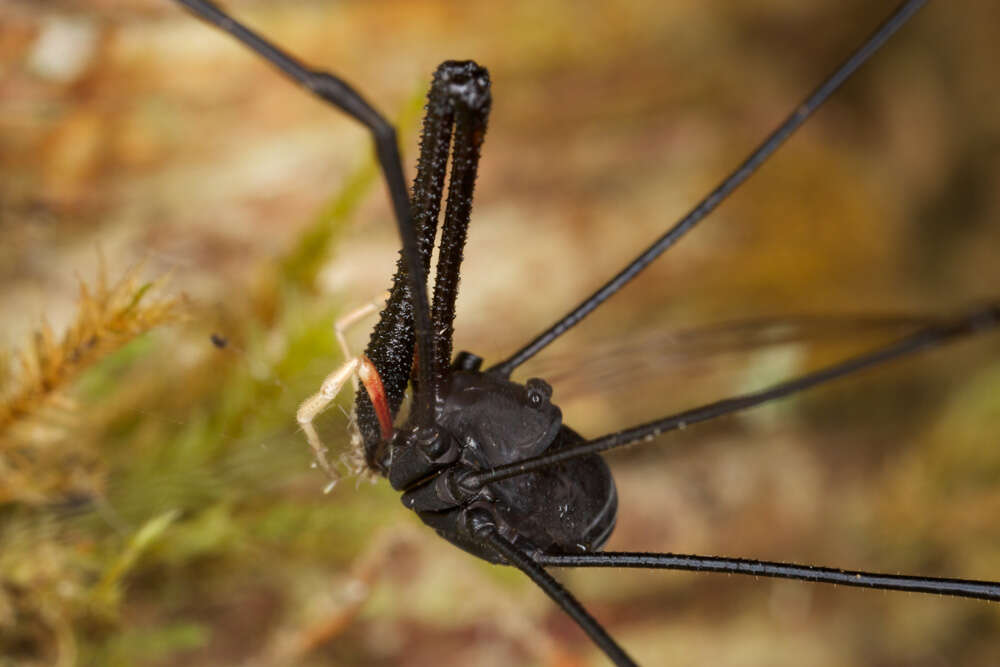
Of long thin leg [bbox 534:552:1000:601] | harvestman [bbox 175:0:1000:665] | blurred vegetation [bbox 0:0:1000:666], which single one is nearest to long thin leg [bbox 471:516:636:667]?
harvestman [bbox 175:0:1000:665]

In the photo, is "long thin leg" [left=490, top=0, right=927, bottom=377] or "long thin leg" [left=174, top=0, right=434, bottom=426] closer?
"long thin leg" [left=174, top=0, right=434, bottom=426]

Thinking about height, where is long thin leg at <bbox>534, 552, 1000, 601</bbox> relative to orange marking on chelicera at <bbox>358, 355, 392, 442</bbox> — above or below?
below

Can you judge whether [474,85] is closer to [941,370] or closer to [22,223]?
[22,223]

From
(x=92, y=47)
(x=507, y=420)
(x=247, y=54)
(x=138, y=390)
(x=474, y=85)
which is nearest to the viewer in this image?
(x=474, y=85)

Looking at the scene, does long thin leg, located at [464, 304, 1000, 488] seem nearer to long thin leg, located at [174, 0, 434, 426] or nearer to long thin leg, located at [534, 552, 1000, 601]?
long thin leg, located at [534, 552, 1000, 601]

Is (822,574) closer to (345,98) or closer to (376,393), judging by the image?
(376,393)

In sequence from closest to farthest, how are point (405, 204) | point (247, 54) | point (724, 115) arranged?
1. point (405, 204)
2. point (247, 54)
3. point (724, 115)

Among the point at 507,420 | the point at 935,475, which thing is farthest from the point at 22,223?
the point at 935,475
